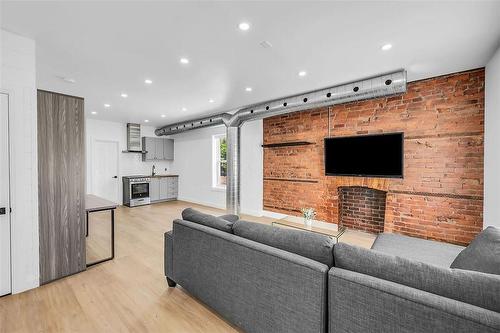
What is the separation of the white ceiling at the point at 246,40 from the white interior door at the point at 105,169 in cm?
321

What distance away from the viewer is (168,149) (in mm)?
8023

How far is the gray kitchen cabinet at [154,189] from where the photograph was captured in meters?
7.17

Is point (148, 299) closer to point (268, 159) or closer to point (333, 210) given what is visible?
point (333, 210)

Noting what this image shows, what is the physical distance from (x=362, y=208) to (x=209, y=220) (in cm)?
333

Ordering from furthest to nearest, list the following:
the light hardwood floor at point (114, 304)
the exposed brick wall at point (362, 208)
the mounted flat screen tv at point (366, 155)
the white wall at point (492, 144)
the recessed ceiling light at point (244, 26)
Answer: the exposed brick wall at point (362, 208) < the mounted flat screen tv at point (366, 155) < the white wall at point (492, 144) < the recessed ceiling light at point (244, 26) < the light hardwood floor at point (114, 304)

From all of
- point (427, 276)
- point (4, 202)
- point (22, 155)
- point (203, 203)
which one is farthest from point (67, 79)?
point (427, 276)

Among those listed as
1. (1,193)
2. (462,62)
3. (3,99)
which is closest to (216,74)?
(3,99)

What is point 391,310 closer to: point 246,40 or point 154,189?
Answer: point 246,40

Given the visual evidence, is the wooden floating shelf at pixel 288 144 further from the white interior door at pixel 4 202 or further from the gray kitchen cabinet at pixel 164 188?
the white interior door at pixel 4 202

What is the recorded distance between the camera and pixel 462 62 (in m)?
2.88

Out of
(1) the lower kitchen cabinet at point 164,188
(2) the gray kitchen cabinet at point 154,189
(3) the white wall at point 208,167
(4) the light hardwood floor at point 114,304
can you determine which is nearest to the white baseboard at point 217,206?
(3) the white wall at point 208,167

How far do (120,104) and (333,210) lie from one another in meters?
5.08

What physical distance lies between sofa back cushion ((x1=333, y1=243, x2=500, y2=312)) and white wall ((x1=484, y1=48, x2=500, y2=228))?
229 centimetres

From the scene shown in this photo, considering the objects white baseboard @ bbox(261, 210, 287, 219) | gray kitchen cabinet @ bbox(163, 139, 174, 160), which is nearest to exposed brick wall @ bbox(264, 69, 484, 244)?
white baseboard @ bbox(261, 210, 287, 219)
